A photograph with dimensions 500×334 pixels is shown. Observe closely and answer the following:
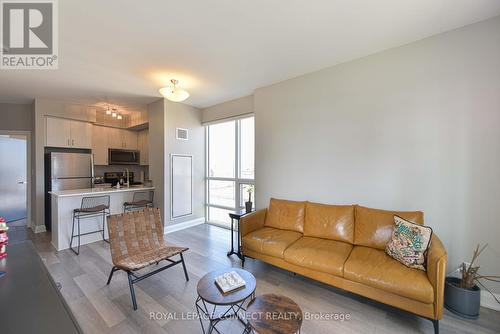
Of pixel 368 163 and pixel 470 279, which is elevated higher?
pixel 368 163

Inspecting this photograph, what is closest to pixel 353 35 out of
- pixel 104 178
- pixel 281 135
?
pixel 281 135

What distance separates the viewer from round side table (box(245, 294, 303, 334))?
1201 mm

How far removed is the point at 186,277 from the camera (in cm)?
243

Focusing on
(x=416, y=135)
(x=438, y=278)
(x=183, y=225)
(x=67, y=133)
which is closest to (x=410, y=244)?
(x=438, y=278)

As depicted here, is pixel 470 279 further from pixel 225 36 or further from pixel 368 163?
pixel 225 36

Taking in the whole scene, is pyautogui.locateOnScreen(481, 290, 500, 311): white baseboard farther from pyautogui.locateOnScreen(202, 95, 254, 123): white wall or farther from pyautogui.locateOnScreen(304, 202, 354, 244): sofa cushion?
pyautogui.locateOnScreen(202, 95, 254, 123): white wall

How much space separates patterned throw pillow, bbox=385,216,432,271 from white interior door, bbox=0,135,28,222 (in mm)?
7162

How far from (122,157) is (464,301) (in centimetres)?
628

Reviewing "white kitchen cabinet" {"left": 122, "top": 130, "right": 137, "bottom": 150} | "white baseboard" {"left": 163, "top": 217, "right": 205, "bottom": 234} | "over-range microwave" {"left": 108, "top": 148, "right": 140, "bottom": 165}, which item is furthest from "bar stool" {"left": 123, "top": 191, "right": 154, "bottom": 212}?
"white kitchen cabinet" {"left": 122, "top": 130, "right": 137, "bottom": 150}

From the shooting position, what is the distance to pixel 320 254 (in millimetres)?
2109

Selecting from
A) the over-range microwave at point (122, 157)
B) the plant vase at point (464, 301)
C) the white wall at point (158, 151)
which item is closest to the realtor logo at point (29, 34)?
the white wall at point (158, 151)

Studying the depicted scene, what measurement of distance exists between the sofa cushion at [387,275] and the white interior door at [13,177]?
6.84 meters

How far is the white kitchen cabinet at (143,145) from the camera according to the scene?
17.2ft

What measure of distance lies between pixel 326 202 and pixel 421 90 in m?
1.71
